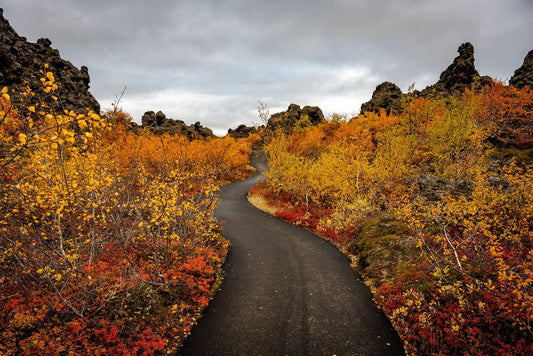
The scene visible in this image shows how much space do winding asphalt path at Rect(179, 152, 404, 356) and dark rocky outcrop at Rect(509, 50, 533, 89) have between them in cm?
4771

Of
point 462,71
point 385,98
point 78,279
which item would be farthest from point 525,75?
point 78,279

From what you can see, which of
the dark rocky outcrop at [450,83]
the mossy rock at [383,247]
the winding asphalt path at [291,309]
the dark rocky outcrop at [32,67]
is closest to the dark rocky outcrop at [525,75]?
the dark rocky outcrop at [450,83]

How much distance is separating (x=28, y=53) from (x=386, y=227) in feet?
175

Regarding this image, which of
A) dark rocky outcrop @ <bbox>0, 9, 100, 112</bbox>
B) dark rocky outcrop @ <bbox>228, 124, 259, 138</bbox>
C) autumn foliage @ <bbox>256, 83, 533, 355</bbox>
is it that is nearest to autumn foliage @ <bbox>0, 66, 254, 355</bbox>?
autumn foliage @ <bbox>256, 83, 533, 355</bbox>

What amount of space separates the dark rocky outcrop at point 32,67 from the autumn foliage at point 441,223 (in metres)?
24.7

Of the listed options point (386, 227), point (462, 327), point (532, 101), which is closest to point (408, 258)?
point (386, 227)

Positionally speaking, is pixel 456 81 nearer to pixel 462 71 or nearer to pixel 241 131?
pixel 462 71

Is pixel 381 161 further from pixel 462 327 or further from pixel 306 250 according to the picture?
pixel 462 327

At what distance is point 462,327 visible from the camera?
653 cm

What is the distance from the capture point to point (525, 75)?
3725cm

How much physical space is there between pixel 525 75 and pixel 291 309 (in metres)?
55.8

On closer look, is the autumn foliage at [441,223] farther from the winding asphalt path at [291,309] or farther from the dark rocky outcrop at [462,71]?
the dark rocky outcrop at [462,71]

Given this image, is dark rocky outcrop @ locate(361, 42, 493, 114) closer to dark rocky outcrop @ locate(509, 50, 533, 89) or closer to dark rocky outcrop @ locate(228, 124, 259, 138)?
dark rocky outcrop @ locate(509, 50, 533, 89)

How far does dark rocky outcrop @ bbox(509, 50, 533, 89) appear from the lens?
3563 centimetres
